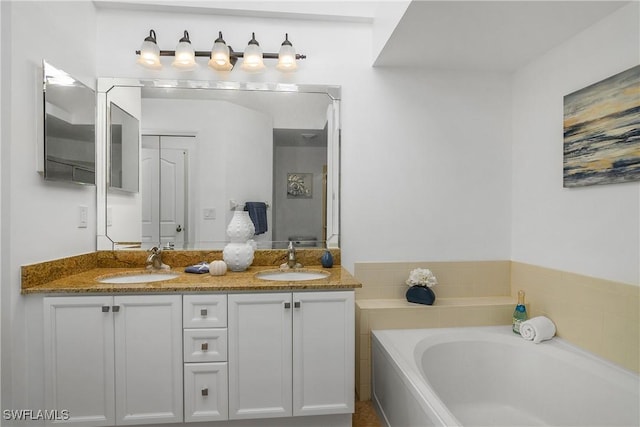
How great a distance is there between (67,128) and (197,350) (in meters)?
1.32

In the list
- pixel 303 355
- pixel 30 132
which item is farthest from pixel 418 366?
pixel 30 132

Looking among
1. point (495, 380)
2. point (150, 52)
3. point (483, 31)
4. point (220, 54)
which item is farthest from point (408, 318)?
point (150, 52)

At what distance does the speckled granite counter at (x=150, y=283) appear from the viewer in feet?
5.03

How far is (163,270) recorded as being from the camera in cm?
193

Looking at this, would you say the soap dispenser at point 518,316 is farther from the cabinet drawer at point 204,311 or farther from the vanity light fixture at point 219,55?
the vanity light fixture at point 219,55

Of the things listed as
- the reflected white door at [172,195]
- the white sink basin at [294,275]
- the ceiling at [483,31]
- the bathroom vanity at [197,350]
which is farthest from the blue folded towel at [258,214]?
the ceiling at [483,31]

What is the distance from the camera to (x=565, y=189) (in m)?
1.85

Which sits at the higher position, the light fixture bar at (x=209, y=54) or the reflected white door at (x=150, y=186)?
the light fixture bar at (x=209, y=54)

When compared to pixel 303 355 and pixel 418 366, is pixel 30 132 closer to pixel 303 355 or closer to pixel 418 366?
pixel 303 355

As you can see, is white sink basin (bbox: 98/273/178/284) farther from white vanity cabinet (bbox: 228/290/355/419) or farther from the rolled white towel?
the rolled white towel

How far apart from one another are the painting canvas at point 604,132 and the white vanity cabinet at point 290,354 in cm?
134

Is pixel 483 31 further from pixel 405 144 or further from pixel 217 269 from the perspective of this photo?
pixel 217 269

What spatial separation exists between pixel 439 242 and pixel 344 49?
4.68ft

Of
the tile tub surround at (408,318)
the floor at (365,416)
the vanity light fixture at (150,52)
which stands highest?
the vanity light fixture at (150,52)
